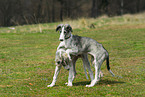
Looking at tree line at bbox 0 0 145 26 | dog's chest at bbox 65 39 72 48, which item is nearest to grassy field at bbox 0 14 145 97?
dog's chest at bbox 65 39 72 48

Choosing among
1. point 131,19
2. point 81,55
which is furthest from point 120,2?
point 81,55

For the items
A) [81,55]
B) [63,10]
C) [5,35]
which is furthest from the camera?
[63,10]

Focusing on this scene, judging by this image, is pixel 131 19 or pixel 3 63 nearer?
pixel 3 63

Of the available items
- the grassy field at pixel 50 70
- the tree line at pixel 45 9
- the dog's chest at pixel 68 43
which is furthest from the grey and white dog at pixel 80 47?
the tree line at pixel 45 9

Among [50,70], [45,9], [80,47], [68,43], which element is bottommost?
[50,70]

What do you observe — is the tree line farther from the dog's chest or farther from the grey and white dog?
the dog's chest

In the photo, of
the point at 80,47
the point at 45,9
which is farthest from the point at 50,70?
the point at 45,9

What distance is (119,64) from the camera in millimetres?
13273

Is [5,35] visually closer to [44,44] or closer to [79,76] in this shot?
[44,44]

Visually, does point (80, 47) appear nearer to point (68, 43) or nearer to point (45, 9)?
point (68, 43)

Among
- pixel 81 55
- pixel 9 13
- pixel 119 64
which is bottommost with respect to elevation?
pixel 119 64

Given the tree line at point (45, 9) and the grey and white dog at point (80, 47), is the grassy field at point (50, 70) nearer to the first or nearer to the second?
the grey and white dog at point (80, 47)

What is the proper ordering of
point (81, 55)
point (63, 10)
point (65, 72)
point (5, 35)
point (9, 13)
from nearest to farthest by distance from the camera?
1. point (81, 55)
2. point (65, 72)
3. point (5, 35)
4. point (9, 13)
5. point (63, 10)

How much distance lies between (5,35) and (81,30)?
7.93 m
